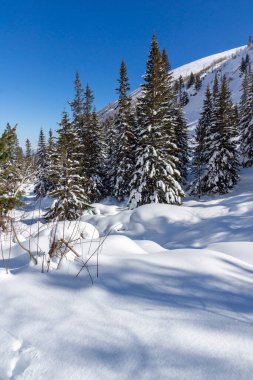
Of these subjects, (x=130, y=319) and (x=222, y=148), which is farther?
(x=222, y=148)

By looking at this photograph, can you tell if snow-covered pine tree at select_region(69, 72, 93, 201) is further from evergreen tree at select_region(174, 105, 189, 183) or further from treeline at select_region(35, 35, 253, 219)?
evergreen tree at select_region(174, 105, 189, 183)

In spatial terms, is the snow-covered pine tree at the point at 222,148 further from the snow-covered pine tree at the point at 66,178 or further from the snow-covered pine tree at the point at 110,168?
the snow-covered pine tree at the point at 66,178

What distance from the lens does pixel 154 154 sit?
1544 centimetres

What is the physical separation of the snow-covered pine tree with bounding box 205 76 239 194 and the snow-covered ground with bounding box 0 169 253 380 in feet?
67.0

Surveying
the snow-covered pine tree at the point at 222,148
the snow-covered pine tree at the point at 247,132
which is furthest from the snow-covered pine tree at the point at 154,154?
the snow-covered pine tree at the point at 247,132

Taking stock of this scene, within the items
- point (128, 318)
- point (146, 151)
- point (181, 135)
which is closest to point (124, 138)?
point (146, 151)

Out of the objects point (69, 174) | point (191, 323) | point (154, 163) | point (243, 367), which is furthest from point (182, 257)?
point (69, 174)

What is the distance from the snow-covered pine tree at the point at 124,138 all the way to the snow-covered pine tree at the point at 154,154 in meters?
5.76

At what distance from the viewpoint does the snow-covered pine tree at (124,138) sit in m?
22.6

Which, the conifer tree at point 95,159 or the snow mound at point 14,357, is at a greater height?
the conifer tree at point 95,159

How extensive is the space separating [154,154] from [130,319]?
45.9 ft

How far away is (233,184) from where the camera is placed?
23.8 meters

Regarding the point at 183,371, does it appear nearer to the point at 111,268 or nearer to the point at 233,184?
the point at 111,268

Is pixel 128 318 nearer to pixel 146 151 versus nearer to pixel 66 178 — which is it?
pixel 146 151
